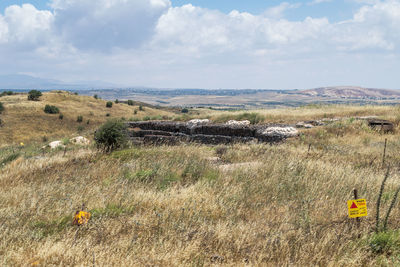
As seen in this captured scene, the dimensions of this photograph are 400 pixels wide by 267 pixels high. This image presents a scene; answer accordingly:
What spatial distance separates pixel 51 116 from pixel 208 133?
4381 centimetres

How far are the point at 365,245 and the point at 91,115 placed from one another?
5620cm

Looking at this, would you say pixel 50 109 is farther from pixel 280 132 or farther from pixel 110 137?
pixel 280 132

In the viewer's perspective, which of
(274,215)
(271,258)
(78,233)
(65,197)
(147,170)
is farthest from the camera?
(147,170)

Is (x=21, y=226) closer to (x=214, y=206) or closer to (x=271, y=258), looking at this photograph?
(x=214, y=206)

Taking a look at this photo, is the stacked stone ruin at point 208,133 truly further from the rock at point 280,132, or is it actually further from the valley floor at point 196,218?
the valley floor at point 196,218

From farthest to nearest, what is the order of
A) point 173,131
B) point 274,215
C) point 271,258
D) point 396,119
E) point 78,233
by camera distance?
point 173,131 < point 396,119 < point 274,215 < point 78,233 < point 271,258

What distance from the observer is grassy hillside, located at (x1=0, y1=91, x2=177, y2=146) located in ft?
141

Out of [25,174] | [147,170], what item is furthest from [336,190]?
[25,174]

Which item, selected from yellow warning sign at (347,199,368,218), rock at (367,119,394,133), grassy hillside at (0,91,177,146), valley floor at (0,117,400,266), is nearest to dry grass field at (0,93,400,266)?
valley floor at (0,117,400,266)

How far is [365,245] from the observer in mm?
3342

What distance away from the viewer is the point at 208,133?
15.0 m

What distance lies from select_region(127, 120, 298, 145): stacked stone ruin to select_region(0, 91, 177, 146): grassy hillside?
2211 cm

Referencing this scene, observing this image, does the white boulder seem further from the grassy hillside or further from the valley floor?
the grassy hillside

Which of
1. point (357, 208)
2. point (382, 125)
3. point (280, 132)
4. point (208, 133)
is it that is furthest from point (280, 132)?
point (357, 208)
